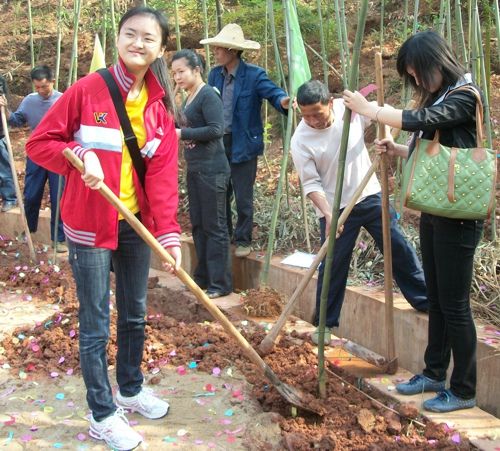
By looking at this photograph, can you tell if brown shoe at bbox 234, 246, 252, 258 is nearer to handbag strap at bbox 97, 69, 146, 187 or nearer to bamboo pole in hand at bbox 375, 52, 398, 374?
bamboo pole in hand at bbox 375, 52, 398, 374

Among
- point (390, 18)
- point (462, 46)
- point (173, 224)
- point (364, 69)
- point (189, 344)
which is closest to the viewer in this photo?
point (173, 224)

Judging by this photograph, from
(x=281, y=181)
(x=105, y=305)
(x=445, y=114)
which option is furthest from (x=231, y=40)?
(x=105, y=305)

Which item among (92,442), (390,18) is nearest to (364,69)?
(390,18)

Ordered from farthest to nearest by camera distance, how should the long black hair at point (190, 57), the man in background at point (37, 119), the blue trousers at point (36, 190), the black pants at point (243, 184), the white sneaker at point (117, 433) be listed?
the blue trousers at point (36, 190)
the man in background at point (37, 119)
the black pants at point (243, 184)
the long black hair at point (190, 57)
the white sneaker at point (117, 433)

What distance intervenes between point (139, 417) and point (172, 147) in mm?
1172

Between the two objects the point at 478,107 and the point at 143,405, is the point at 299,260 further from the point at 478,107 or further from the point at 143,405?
the point at 478,107

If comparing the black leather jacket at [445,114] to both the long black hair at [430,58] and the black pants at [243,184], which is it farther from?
the black pants at [243,184]

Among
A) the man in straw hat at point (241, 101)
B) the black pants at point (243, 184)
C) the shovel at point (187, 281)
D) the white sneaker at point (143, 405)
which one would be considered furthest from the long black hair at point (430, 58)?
the black pants at point (243, 184)

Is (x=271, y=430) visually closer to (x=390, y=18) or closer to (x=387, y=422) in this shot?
(x=387, y=422)

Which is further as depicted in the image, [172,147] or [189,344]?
[189,344]

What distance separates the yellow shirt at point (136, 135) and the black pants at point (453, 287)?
1.21m

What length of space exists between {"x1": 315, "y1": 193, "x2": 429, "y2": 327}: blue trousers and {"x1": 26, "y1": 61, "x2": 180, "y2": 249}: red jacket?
1307 millimetres

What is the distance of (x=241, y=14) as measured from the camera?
7.76 m

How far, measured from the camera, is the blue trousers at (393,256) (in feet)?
11.3
